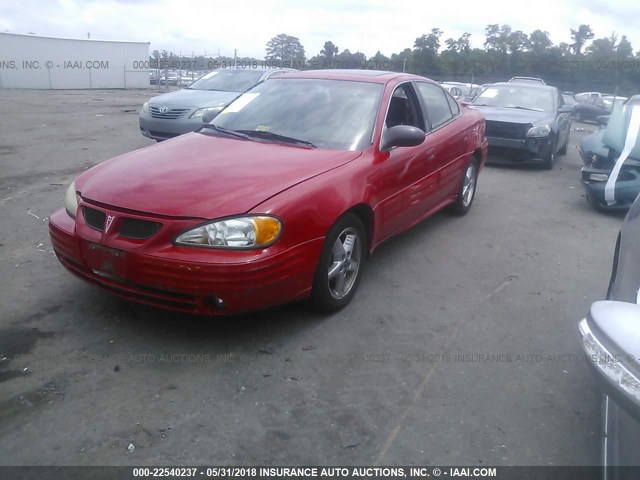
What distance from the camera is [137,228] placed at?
3225 mm

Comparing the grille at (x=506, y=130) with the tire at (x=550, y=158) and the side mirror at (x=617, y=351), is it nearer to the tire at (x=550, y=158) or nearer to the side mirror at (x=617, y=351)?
the tire at (x=550, y=158)

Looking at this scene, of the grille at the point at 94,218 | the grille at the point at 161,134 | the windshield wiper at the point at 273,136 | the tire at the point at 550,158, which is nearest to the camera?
the grille at the point at 94,218

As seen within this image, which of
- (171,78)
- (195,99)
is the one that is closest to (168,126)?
(195,99)

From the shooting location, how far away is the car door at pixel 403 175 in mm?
4270

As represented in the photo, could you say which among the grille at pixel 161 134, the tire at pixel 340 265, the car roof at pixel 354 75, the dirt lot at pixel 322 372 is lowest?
the dirt lot at pixel 322 372

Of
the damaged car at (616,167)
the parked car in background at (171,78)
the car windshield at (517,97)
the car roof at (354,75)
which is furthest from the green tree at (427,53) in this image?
the car roof at (354,75)

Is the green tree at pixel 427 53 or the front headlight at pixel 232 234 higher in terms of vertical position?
the green tree at pixel 427 53

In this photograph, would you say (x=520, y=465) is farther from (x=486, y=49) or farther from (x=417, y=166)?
(x=486, y=49)

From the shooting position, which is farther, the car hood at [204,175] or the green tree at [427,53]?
the green tree at [427,53]

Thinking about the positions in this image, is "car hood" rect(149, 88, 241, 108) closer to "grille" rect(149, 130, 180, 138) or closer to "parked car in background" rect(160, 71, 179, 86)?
"grille" rect(149, 130, 180, 138)

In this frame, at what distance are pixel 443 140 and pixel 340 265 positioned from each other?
208 cm

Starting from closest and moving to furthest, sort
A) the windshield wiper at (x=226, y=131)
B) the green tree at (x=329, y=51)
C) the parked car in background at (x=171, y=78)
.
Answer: the windshield wiper at (x=226, y=131)
the green tree at (x=329, y=51)
the parked car in background at (x=171, y=78)

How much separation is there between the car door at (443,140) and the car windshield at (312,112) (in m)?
0.81

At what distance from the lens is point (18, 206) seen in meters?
6.06
